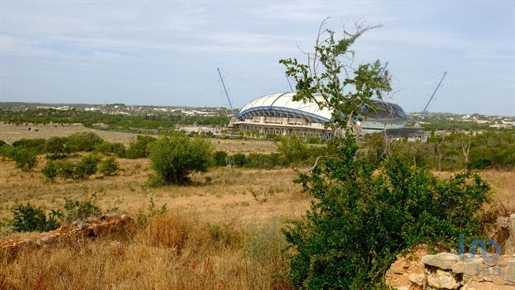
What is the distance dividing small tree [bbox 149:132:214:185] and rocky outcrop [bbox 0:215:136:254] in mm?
17087

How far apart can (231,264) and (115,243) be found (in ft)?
7.55

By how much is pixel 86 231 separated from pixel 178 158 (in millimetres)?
17898

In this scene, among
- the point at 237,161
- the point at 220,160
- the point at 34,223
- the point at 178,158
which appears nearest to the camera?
the point at 34,223

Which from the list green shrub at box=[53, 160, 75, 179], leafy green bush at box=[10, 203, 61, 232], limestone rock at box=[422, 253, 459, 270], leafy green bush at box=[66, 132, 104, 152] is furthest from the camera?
leafy green bush at box=[66, 132, 104, 152]

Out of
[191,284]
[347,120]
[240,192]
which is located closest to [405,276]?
[191,284]

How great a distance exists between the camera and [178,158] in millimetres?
25188

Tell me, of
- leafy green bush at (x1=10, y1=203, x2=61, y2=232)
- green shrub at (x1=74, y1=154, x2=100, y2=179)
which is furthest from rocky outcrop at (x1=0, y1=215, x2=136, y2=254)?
green shrub at (x1=74, y1=154, x2=100, y2=179)

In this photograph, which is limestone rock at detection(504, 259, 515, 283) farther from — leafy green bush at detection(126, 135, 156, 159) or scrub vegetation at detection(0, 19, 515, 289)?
leafy green bush at detection(126, 135, 156, 159)

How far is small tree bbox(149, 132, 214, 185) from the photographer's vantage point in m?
25.1

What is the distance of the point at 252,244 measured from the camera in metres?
6.27

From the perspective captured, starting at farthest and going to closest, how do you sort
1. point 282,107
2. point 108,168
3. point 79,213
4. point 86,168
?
point 282,107
point 108,168
point 86,168
point 79,213

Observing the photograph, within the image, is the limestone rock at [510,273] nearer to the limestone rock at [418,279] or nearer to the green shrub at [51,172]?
the limestone rock at [418,279]

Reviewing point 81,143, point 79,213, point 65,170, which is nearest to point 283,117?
point 81,143

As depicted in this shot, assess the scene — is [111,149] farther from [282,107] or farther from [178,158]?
[282,107]
